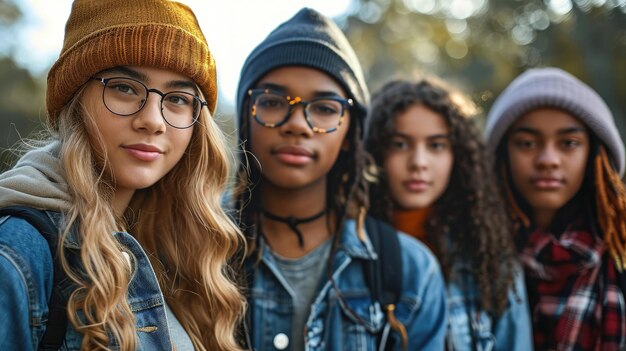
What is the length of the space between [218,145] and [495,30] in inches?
377

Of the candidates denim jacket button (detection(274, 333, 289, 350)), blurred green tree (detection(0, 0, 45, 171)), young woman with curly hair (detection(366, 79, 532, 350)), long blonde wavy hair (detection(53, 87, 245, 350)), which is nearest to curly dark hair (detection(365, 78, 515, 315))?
young woman with curly hair (detection(366, 79, 532, 350))

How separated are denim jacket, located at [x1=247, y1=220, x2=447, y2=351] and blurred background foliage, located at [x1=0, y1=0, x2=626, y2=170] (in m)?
0.79

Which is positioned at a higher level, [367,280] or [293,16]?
[293,16]

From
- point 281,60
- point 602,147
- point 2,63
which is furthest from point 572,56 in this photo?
point 2,63

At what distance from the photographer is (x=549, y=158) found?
11.1ft

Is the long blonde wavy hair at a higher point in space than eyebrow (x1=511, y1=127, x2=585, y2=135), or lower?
→ lower

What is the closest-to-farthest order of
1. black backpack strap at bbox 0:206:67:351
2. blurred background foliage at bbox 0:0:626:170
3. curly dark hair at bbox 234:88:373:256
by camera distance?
black backpack strap at bbox 0:206:67:351
curly dark hair at bbox 234:88:373:256
blurred background foliage at bbox 0:0:626:170

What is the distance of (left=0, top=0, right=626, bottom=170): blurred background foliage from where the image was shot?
23.7 feet

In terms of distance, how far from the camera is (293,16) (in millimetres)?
3178

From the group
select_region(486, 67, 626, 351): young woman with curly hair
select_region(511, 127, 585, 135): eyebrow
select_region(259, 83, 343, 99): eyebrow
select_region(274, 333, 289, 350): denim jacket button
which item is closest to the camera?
select_region(274, 333, 289, 350): denim jacket button

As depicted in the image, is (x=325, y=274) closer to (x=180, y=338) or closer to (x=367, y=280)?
(x=367, y=280)

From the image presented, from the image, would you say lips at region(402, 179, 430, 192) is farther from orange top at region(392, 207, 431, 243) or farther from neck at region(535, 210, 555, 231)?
neck at region(535, 210, 555, 231)

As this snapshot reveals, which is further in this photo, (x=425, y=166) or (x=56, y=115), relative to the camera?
(x=425, y=166)

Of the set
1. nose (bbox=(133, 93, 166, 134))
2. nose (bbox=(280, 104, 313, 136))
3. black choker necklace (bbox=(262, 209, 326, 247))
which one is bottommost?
black choker necklace (bbox=(262, 209, 326, 247))
